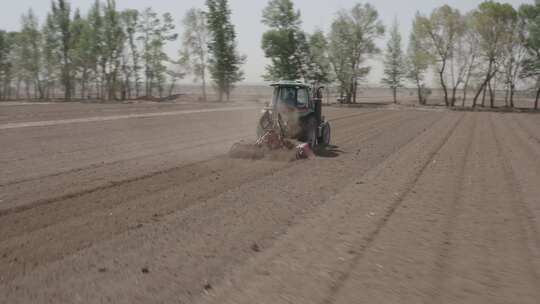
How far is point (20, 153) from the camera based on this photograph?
40.1ft

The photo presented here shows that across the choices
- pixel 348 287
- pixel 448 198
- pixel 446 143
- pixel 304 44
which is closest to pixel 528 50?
pixel 304 44

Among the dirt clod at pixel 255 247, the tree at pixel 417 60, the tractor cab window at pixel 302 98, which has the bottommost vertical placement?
the dirt clod at pixel 255 247

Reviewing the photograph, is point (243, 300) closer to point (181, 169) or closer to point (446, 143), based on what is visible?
point (181, 169)

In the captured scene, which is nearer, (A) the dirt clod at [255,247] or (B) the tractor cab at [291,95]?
(A) the dirt clod at [255,247]

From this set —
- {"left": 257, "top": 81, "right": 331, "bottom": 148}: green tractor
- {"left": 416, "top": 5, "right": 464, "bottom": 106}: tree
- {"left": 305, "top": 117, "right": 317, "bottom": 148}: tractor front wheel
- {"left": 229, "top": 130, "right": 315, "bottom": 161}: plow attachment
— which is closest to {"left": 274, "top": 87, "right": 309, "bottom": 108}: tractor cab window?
{"left": 257, "top": 81, "right": 331, "bottom": 148}: green tractor

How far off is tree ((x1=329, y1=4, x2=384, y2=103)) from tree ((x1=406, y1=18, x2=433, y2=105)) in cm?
417

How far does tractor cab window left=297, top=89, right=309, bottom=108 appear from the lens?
13500 mm

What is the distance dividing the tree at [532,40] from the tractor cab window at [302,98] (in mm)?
43265

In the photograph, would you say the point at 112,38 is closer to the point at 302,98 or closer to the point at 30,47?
the point at 30,47

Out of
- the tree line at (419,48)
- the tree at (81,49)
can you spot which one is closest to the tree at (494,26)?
the tree line at (419,48)

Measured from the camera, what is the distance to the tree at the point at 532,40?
46938 millimetres

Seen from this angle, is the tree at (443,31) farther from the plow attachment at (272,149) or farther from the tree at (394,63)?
the plow attachment at (272,149)

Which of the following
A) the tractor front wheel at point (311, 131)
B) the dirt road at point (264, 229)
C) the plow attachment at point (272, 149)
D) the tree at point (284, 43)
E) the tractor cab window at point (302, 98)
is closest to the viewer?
the dirt road at point (264, 229)

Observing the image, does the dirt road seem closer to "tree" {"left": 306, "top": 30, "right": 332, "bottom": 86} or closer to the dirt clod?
the dirt clod
